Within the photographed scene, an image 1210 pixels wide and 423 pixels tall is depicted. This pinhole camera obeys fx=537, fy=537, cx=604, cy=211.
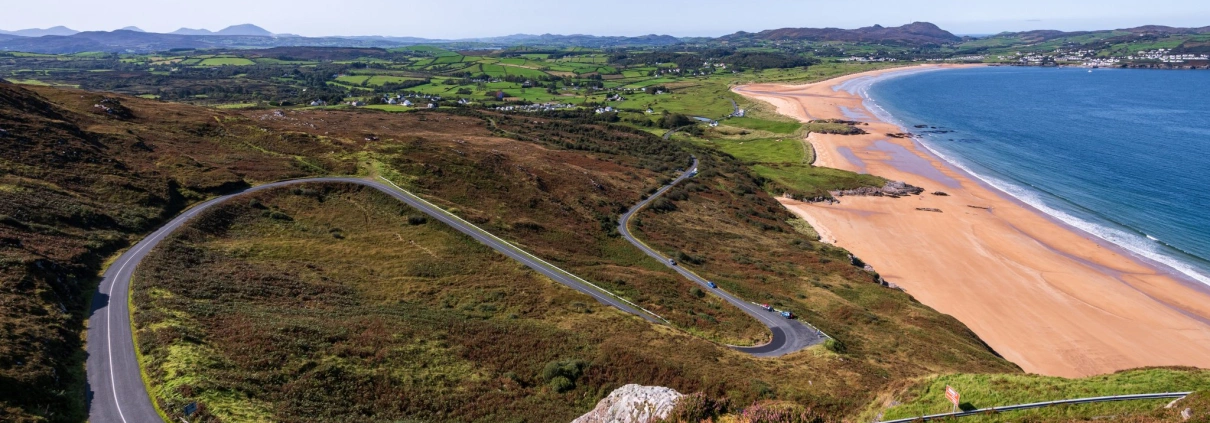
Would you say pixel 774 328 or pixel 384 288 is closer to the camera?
pixel 384 288

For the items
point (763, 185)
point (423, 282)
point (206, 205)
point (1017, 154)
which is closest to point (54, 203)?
point (206, 205)

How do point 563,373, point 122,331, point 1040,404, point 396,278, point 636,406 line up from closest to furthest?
point 636,406 → point 1040,404 → point 122,331 → point 563,373 → point 396,278

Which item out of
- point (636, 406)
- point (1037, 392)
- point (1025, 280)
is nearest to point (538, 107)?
point (1025, 280)

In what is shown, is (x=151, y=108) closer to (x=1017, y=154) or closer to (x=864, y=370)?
(x=864, y=370)

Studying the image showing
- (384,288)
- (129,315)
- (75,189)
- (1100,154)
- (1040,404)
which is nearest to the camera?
(1040,404)

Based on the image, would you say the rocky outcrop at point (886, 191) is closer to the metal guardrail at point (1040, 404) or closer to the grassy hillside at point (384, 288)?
the grassy hillside at point (384, 288)

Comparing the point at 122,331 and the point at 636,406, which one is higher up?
the point at 636,406

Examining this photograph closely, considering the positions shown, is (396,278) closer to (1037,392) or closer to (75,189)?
(75,189)

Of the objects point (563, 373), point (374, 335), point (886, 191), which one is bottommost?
point (886, 191)
